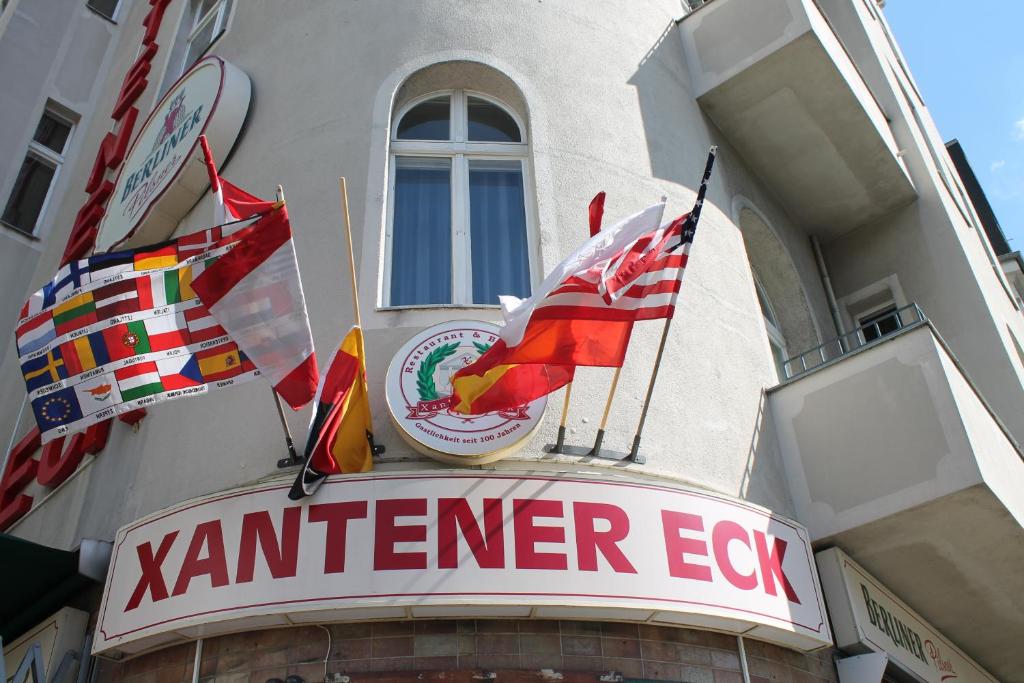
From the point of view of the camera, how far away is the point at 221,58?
35.3ft

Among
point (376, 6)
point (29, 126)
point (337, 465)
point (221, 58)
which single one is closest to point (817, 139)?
point (376, 6)

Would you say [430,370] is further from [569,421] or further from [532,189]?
[532,189]

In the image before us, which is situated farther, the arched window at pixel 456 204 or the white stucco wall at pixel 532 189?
the arched window at pixel 456 204

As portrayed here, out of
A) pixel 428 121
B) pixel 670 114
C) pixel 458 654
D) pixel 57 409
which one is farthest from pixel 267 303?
pixel 670 114

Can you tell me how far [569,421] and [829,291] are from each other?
5.85 meters

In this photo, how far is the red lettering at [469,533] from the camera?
634cm

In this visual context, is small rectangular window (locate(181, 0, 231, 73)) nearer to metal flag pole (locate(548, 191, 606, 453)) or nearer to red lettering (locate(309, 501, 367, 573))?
metal flag pole (locate(548, 191, 606, 453))

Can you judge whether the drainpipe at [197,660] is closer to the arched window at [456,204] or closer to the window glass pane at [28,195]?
the arched window at [456,204]

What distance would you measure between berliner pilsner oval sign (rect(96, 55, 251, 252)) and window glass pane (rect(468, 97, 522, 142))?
7.36 ft

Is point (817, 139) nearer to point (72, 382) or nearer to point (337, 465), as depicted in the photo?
point (337, 465)

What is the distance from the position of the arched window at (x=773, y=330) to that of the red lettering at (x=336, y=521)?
554 cm

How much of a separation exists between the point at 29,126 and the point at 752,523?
489 inches

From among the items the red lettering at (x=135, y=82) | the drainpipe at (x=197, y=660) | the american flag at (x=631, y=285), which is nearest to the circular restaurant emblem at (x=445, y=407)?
the american flag at (x=631, y=285)

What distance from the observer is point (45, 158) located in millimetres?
15078
